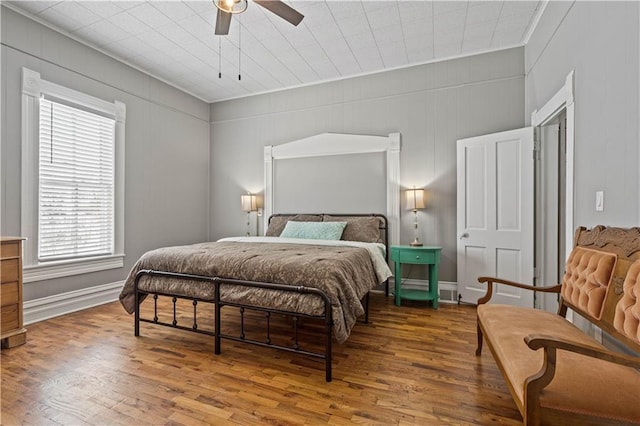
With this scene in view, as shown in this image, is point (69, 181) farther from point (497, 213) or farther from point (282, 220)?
point (497, 213)

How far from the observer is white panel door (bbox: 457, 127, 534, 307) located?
355 centimetres

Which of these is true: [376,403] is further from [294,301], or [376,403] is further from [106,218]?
[106,218]

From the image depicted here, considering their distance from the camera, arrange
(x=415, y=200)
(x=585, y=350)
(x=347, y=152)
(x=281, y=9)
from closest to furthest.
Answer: (x=585, y=350) → (x=281, y=9) → (x=415, y=200) → (x=347, y=152)

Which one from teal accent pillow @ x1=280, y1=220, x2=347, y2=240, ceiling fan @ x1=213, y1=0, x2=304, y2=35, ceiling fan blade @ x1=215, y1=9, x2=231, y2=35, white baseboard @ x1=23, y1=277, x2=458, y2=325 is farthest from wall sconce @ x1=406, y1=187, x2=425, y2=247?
ceiling fan blade @ x1=215, y1=9, x2=231, y2=35

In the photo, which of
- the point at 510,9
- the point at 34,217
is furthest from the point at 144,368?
the point at 510,9

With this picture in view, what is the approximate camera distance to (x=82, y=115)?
12.6 feet

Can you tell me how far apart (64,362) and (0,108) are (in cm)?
255

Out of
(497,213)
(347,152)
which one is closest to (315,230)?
(347,152)

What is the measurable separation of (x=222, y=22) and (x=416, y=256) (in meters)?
3.25

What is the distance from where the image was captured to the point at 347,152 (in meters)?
4.79

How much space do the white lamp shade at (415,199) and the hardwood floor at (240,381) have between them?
1635 millimetres

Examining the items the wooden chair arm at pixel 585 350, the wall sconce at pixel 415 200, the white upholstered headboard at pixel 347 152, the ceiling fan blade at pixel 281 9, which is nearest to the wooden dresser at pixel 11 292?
the ceiling fan blade at pixel 281 9

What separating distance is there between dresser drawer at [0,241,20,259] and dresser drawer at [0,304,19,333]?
0.43 metres

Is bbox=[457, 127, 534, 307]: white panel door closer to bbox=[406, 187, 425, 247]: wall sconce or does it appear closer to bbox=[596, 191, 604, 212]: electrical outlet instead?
bbox=[406, 187, 425, 247]: wall sconce
